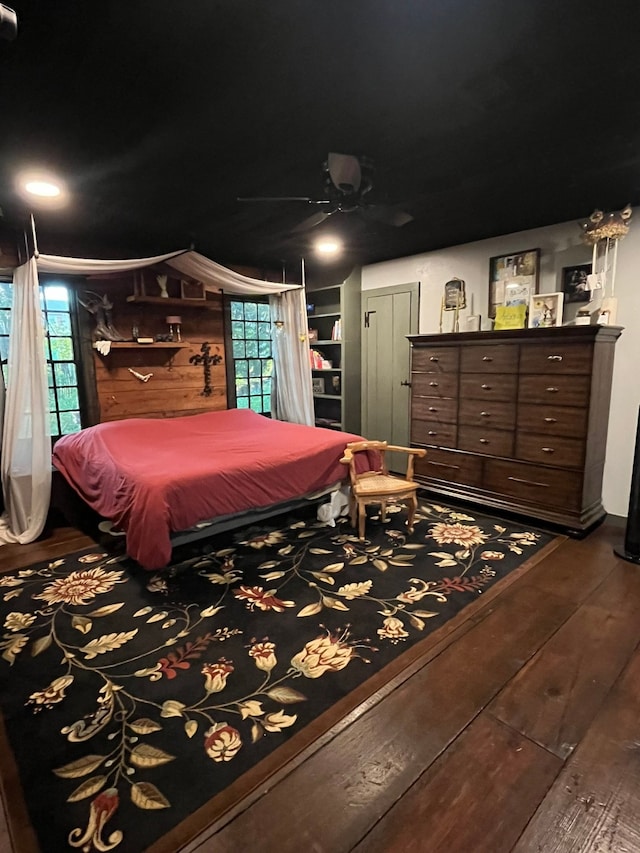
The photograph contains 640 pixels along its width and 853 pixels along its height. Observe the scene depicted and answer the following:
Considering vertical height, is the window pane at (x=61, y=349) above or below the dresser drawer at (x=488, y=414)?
above

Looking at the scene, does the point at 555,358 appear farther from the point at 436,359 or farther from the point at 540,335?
the point at 436,359

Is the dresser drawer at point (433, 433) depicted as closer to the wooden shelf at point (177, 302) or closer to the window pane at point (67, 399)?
the wooden shelf at point (177, 302)

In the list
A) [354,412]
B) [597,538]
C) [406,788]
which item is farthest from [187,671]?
[354,412]

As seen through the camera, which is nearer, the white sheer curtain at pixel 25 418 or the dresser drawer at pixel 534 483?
the white sheer curtain at pixel 25 418

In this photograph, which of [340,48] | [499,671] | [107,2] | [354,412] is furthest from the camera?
[354,412]

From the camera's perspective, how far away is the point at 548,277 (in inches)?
150

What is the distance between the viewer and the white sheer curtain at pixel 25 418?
321 cm

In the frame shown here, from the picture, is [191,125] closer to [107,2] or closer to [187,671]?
[107,2]

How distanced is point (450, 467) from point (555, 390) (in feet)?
3.79

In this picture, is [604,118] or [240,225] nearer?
[604,118]

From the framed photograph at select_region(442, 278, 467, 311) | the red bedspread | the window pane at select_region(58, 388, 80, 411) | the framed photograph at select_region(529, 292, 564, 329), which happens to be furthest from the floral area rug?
the framed photograph at select_region(442, 278, 467, 311)

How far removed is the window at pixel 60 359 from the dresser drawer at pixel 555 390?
3952 mm

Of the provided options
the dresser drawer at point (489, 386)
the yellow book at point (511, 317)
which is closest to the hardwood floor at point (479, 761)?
the dresser drawer at point (489, 386)

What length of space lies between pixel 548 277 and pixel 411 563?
2736 mm
